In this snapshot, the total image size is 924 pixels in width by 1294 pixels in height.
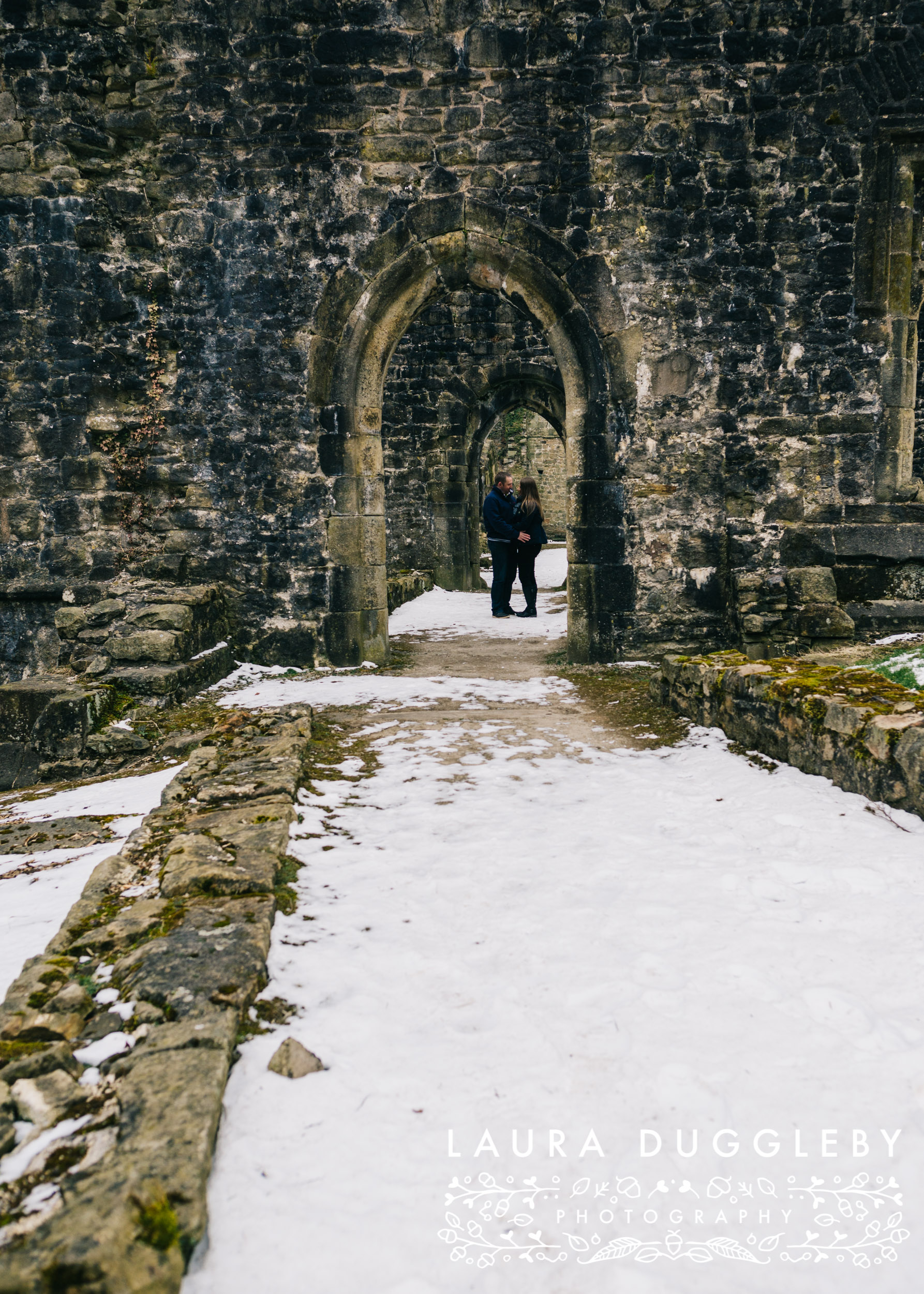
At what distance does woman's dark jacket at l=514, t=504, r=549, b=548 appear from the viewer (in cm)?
966

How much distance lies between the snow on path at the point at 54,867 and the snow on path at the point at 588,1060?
782 millimetres

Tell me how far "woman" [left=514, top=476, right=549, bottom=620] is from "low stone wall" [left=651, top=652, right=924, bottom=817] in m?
5.08

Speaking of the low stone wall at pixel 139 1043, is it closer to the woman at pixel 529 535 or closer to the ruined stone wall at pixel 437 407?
the woman at pixel 529 535

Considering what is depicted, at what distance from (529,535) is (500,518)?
0.38 meters

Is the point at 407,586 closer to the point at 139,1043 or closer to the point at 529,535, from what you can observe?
the point at 529,535

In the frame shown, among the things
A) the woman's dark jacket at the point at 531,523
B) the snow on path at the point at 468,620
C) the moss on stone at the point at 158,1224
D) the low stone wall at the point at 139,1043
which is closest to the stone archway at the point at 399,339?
the snow on path at the point at 468,620

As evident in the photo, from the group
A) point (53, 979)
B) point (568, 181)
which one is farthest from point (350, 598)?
point (53, 979)

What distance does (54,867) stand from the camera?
3090 mm

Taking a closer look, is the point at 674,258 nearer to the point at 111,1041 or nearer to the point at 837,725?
the point at 837,725

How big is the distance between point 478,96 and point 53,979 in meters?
6.61

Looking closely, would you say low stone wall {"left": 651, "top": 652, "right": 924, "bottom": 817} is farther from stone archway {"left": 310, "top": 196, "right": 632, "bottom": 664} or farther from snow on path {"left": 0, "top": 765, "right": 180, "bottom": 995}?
snow on path {"left": 0, "top": 765, "right": 180, "bottom": 995}

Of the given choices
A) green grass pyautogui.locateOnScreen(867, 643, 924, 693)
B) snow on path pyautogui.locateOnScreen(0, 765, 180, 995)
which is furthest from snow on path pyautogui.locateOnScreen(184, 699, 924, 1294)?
green grass pyautogui.locateOnScreen(867, 643, 924, 693)

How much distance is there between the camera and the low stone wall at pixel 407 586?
10.6 m

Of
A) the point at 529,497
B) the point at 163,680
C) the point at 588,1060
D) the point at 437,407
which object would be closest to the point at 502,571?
the point at 529,497
